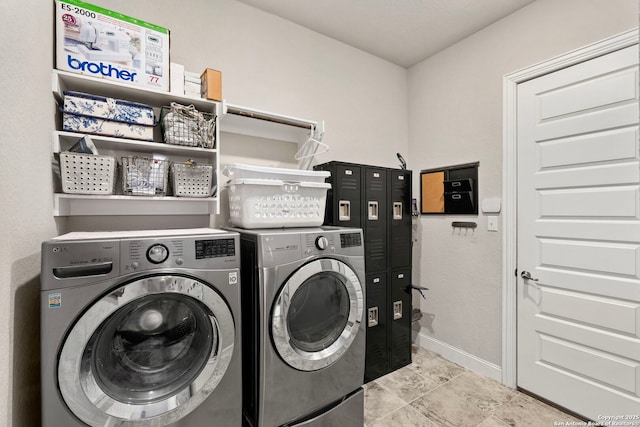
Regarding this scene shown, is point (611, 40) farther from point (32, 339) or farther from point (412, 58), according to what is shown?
point (32, 339)

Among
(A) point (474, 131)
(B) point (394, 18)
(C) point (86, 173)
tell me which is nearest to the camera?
(C) point (86, 173)

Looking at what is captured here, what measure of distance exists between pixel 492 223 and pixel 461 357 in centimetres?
120

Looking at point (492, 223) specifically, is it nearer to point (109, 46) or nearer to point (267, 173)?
point (267, 173)

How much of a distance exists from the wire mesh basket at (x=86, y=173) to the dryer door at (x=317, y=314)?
101 centimetres

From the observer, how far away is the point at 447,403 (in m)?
1.93

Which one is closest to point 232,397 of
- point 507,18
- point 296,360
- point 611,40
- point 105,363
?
point 296,360

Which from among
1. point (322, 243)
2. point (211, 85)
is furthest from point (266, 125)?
point (322, 243)

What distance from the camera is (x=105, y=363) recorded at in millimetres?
1095

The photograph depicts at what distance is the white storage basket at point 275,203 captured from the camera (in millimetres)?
1552

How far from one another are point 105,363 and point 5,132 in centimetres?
89

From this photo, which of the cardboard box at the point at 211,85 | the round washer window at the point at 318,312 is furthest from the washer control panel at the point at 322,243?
the cardboard box at the point at 211,85

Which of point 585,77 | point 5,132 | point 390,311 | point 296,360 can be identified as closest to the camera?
point 5,132

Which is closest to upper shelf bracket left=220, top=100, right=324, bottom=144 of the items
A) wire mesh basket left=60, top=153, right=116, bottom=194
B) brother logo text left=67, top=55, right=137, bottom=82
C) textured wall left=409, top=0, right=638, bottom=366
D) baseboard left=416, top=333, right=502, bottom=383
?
brother logo text left=67, top=55, right=137, bottom=82

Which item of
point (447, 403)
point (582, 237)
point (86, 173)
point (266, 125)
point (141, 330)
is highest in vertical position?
point (266, 125)
